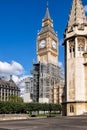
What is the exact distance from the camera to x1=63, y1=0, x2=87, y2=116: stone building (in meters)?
47.2

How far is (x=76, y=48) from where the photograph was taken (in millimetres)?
49531

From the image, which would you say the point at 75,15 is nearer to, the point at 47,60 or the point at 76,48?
the point at 76,48

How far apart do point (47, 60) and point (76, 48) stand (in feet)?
324

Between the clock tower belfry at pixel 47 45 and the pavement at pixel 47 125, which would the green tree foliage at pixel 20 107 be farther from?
the pavement at pixel 47 125

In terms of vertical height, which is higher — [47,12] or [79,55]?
[47,12]

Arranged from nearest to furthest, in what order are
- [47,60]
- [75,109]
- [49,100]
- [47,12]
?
1. [75,109]
2. [49,100]
3. [47,60]
4. [47,12]

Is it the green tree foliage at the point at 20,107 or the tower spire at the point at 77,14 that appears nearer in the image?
the tower spire at the point at 77,14

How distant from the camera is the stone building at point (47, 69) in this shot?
436ft

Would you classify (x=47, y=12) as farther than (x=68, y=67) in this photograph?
Yes

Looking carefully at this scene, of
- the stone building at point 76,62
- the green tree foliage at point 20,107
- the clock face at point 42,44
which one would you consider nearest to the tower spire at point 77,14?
the stone building at point 76,62

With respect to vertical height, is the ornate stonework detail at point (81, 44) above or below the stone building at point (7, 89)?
above

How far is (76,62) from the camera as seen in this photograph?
49031 millimetres

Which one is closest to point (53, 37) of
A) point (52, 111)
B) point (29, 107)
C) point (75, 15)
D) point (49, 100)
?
point (49, 100)

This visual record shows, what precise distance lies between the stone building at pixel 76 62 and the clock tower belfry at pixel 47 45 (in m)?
95.8
